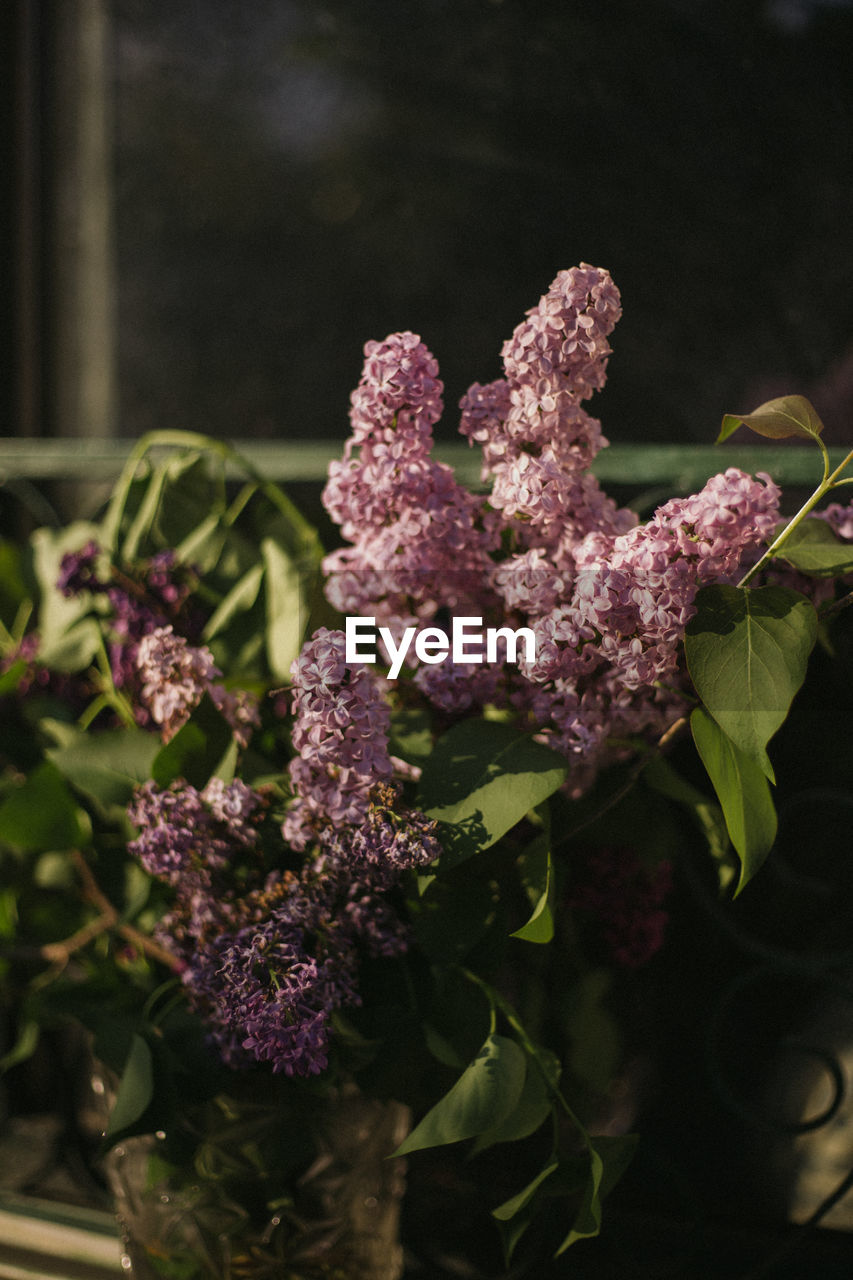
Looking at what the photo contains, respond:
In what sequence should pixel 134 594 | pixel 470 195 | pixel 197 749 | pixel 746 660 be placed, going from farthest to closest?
pixel 470 195 < pixel 134 594 < pixel 197 749 < pixel 746 660

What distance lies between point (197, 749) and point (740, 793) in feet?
0.79

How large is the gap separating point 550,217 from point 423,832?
665mm

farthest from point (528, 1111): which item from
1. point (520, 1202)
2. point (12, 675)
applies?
point (12, 675)

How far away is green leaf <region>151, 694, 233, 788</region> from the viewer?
0.43 meters

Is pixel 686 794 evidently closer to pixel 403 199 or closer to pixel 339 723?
pixel 339 723

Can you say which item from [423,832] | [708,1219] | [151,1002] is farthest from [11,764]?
[708,1219]

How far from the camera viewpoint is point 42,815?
1.73ft

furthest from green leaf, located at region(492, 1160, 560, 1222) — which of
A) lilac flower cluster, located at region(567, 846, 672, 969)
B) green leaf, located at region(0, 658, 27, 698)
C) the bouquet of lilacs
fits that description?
green leaf, located at region(0, 658, 27, 698)

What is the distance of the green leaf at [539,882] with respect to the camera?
0.35 meters

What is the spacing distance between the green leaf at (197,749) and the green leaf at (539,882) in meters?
0.15

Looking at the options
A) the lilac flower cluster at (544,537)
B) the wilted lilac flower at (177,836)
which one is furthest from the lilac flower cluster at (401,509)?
the wilted lilac flower at (177,836)

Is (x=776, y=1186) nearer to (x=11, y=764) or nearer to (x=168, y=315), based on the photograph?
(x=11, y=764)

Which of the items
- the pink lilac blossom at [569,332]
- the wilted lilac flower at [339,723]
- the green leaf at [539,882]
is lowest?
the green leaf at [539,882]

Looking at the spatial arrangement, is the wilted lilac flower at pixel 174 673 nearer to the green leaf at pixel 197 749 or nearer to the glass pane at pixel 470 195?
the green leaf at pixel 197 749
